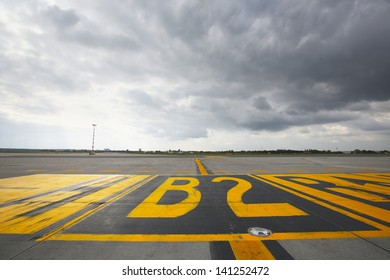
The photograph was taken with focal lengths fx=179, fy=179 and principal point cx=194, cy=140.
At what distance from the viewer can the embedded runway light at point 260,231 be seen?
3.49 meters

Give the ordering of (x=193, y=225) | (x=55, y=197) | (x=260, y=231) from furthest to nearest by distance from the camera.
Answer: (x=55, y=197), (x=193, y=225), (x=260, y=231)

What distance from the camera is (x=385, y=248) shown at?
2980 millimetres

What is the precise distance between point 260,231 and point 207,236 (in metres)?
1.10

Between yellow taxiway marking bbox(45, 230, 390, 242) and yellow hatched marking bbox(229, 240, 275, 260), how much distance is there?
0.15 m

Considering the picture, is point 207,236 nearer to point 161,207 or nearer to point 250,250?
point 250,250

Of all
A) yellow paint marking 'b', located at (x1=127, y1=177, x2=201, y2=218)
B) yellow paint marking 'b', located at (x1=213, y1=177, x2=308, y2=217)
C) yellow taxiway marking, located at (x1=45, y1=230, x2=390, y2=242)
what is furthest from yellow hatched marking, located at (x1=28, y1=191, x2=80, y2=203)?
yellow paint marking 'b', located at (x1=213, y1=177, x2=308, y2=217)

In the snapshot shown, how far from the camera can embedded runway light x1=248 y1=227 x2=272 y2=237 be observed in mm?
3490

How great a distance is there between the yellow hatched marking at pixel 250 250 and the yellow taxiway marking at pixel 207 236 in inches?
5.8

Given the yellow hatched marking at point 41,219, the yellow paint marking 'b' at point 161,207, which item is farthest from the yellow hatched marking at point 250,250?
the yellow hatched marking at point 41,219

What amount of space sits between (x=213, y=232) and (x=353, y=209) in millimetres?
4268

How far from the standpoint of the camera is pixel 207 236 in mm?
3443

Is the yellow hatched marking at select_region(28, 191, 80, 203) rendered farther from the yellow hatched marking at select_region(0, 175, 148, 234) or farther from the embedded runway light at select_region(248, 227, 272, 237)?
the embedded runway light at select_region(248, 227, 272, 237)

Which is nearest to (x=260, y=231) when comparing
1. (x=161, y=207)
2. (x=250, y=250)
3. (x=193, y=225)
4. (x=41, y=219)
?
(x=250, y=250)
